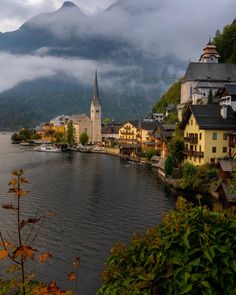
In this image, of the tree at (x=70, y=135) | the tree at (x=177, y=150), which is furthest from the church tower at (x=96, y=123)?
the tree at (x=177, y=150)

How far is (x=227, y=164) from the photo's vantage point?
47219 millimetres

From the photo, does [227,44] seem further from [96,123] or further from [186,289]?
[186,289]

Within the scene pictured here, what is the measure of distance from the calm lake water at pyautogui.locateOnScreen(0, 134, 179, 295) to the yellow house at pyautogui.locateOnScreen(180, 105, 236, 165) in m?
8.40

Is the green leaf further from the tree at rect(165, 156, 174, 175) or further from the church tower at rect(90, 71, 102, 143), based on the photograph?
the church tower at rect(90, 71, 102, 143)

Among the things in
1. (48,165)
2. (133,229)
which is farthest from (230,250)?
(48,165)

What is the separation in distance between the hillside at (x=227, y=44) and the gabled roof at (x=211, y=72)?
49.4 ft

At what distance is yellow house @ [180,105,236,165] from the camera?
58281mm

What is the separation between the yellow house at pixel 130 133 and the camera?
138 meters

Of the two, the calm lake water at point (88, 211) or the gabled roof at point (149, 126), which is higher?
the gabled roof at point (149, 126)

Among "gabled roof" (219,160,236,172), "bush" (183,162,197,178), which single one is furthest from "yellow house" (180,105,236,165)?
"gabled roof" (219,160,236,172)

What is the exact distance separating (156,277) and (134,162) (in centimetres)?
9267

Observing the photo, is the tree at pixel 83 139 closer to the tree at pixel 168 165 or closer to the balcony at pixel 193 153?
the tree at pixel 168 165

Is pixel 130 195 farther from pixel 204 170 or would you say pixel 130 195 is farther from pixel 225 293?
pixel 225 293

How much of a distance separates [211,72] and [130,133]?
45914 mm
